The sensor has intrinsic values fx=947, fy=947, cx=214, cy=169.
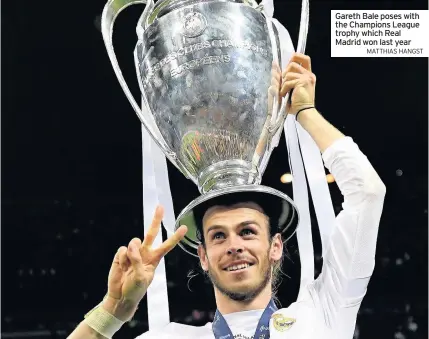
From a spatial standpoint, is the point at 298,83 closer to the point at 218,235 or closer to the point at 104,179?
the point at 218,235

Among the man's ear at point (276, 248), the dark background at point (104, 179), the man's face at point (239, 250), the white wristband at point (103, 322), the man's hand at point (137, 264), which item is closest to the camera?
the man's hand at point (137, 264)

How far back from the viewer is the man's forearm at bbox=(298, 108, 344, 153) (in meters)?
2.28

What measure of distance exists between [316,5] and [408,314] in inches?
57.2

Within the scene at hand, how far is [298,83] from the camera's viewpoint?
2381 millimetres

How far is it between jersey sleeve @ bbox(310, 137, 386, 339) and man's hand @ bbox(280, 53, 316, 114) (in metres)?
0.17

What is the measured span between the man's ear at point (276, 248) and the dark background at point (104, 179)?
5.05 feet

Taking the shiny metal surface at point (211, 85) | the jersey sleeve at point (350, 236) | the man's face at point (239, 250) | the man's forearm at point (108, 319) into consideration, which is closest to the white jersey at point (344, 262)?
the jersey sleeve at point (350, 236)

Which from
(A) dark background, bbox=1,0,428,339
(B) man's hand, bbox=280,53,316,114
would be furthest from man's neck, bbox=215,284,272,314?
(A) dark background, bbox=1,0,428,339

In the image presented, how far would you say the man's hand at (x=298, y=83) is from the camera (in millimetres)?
2373

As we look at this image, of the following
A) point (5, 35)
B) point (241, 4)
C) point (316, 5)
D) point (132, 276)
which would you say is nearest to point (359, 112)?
point (316, 5)

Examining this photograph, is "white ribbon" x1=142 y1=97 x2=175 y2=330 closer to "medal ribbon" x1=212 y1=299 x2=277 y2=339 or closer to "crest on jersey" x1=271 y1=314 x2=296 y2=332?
"medal ribbon" x1=212 y1=299 x2=277 y2=339

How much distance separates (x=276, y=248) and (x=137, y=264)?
473 mm

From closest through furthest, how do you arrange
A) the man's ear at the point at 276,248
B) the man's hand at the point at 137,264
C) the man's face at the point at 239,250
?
1. the man's hand at the point at 137,264
2. the man's face at the point at 239,250
3. the man's ear at the point at 276,248

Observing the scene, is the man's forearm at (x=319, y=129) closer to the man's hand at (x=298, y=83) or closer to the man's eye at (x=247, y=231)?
the man's hand at (x=298, y=83)
